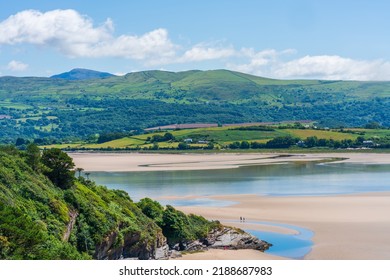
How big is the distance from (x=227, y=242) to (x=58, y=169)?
10.6 meters

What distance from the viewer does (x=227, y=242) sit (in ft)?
122

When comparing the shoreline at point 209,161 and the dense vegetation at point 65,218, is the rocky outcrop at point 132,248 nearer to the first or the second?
the dense vegetation at point 65,218

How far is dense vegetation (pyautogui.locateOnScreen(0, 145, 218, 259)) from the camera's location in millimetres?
19266

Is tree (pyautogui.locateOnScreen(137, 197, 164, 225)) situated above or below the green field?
above

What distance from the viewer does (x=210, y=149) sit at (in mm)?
148750

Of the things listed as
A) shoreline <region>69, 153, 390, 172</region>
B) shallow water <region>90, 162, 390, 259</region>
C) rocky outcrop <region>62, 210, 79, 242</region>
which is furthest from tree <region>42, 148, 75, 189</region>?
shoreline <region>69, 153, 390, 172</region>

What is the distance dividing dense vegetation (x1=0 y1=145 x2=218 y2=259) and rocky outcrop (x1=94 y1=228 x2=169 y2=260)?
0.15ft

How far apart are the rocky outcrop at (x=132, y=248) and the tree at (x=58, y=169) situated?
4.13m

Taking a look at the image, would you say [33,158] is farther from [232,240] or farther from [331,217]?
[331,217]

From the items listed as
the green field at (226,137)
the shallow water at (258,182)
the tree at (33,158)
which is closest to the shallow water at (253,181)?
the shallow water at (258,182)

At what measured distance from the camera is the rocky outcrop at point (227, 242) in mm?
36188

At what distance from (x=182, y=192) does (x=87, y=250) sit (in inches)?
1585

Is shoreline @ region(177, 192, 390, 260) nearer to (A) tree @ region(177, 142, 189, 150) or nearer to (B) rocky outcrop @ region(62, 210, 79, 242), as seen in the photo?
(B) rocky outcrop @ region(62, 210, 79, 242)

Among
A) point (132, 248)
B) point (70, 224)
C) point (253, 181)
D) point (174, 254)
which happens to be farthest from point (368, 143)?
point (70, 224)
